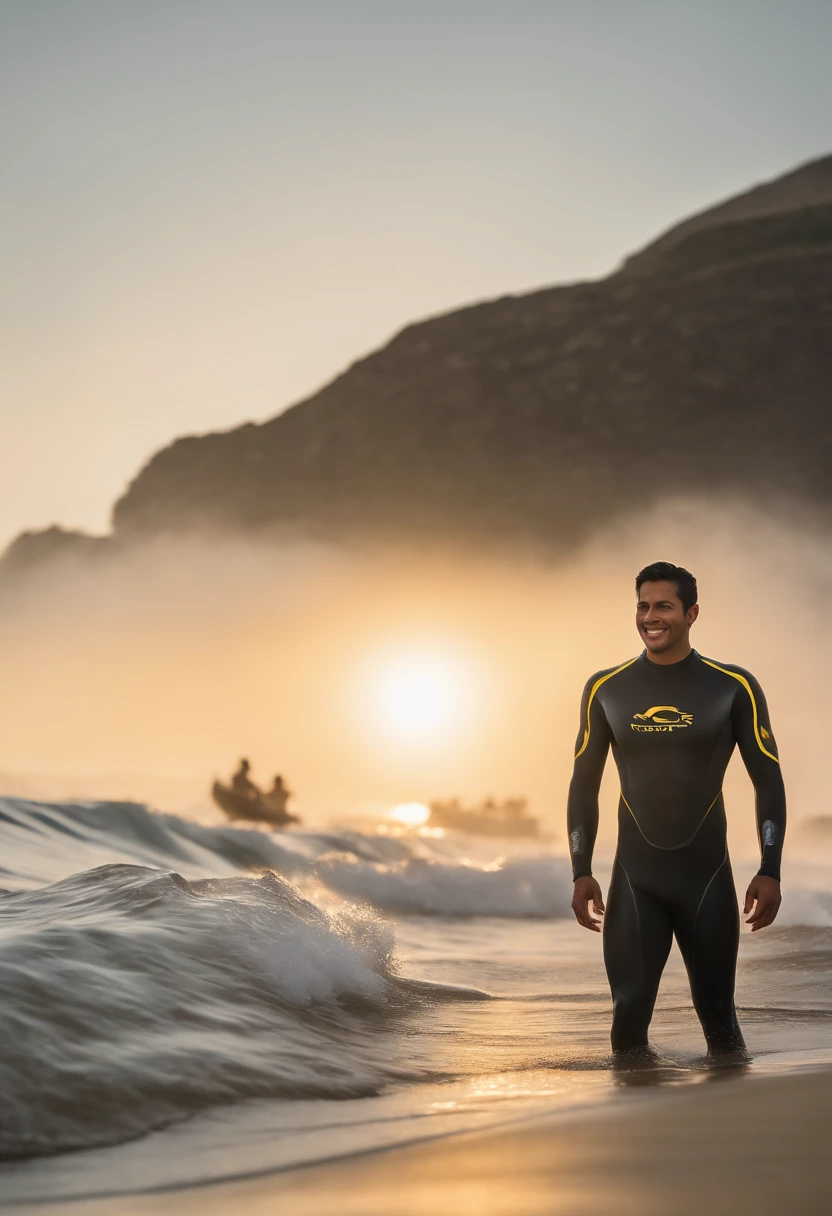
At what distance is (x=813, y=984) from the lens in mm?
7020

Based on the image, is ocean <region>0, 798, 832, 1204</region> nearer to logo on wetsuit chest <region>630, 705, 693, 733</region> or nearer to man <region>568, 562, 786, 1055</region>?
man <region>568, 562, 786, 1055</region>

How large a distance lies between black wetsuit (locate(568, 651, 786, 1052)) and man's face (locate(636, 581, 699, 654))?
0.38ft

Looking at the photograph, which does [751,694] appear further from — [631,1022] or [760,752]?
[631,1022]

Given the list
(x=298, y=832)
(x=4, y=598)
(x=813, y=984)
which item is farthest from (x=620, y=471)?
(x=813, y=984)

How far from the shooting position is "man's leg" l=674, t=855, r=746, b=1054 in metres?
4.41

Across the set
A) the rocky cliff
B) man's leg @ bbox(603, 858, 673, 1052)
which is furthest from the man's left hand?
the rocky cliff

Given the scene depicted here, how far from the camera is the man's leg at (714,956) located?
441 centimetres

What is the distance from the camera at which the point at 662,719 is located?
4.46m

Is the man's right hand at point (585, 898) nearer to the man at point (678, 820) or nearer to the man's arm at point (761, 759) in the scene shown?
the man at point (678, 820)

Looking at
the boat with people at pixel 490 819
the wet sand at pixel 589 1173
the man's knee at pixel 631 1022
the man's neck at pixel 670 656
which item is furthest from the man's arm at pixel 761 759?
the boat with people at pixel 490 819

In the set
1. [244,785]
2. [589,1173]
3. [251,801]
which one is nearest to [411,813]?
[251,801]

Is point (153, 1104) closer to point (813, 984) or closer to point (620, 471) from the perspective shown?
point (813, 984)

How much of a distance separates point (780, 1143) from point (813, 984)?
15.7 ft

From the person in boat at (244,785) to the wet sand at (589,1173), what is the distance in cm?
2144
